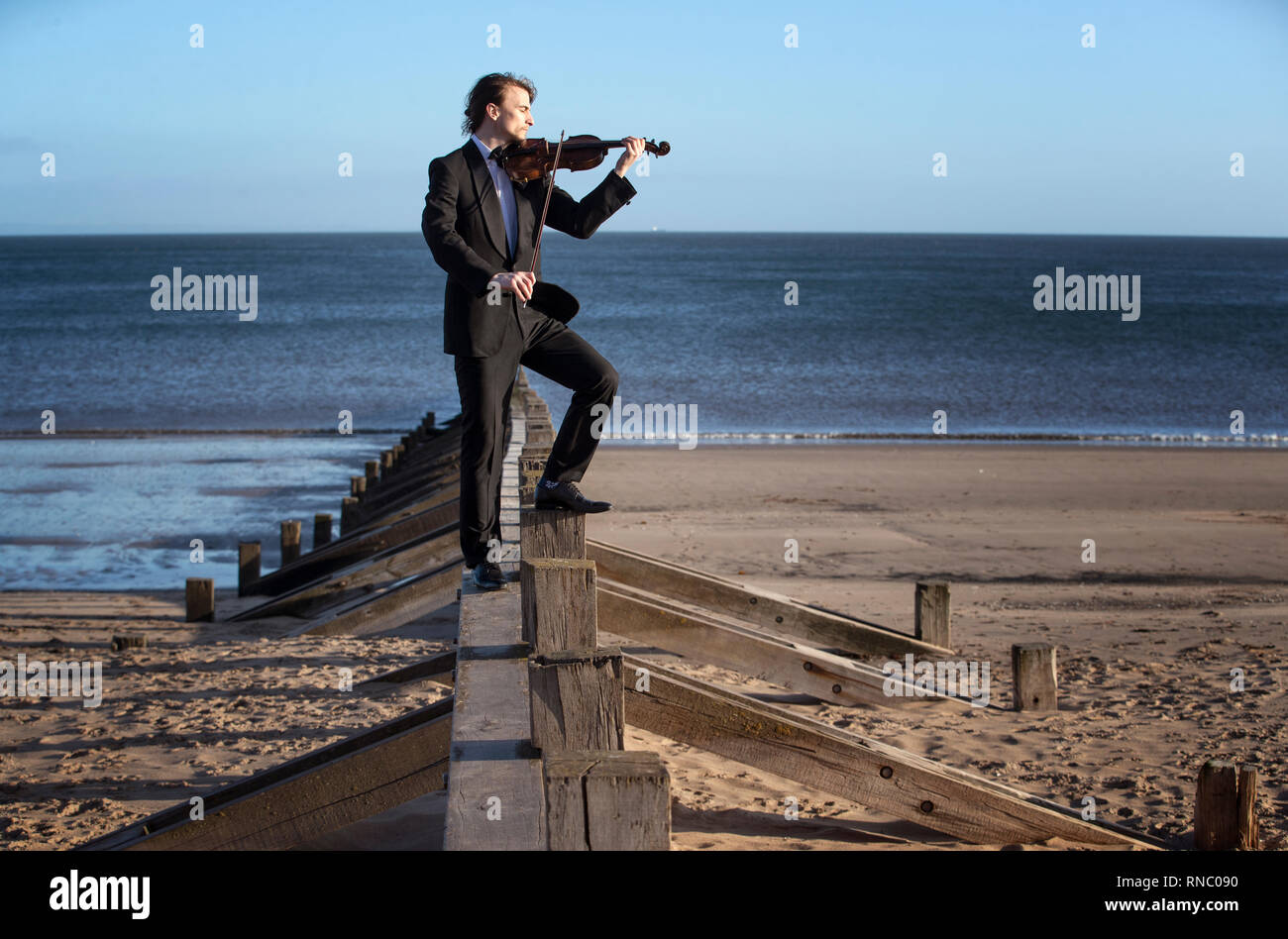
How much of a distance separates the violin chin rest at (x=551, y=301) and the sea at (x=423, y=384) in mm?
8125

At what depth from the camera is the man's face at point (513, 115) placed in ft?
15.1

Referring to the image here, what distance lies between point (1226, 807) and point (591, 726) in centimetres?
288

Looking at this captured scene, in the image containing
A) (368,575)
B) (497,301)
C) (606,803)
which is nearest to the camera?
(606,803)

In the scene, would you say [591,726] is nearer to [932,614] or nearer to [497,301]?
[497,301]

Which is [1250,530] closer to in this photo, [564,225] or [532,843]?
[564,225]

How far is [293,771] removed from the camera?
12.7ft

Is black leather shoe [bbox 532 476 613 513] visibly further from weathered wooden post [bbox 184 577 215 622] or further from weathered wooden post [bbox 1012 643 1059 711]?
weathered wooden post [bbox 184 577 215 622]

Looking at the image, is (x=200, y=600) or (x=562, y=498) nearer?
(x=562, y=498)

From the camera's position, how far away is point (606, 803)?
2.03m

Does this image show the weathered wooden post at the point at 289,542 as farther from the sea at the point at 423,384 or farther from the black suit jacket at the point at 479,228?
the black suit jacket at the point at 479,228

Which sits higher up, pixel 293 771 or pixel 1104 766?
pixel 293 771

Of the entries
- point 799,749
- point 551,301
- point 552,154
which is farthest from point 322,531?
point 799,749
